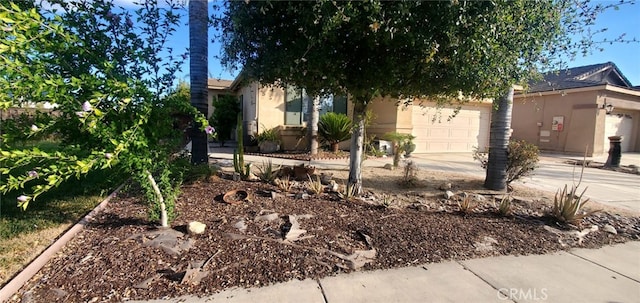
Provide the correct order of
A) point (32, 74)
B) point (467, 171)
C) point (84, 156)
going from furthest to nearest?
1. point (467, 171)
2. point (84, 156)
3. point (32, 74)

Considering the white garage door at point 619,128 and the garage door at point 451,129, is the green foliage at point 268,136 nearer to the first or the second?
the garage door at point 451,129

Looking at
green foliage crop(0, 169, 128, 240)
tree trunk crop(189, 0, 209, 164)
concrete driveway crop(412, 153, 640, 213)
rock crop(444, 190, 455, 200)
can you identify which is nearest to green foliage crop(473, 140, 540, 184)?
concrete driveway crop(412, 153, 640, 213)

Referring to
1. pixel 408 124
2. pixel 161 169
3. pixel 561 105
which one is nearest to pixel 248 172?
pixel 161 169

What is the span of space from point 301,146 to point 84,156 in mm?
9576

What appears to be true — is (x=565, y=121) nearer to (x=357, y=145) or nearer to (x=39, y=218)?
(x=357, y=145)

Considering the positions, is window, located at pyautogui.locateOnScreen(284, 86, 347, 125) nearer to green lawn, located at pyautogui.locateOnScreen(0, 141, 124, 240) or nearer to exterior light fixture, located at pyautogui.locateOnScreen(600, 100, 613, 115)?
green lawn, located at pyautogui.locateOnScreen(0, 141, 124, 240)

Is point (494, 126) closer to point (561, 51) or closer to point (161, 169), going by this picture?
point (561, 51)

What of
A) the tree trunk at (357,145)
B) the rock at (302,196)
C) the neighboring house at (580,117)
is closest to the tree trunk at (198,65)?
the rock at (302,196)

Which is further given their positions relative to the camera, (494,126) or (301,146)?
(301,146)

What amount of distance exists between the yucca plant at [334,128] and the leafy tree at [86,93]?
7.87 meters

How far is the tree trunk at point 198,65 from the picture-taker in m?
5.96

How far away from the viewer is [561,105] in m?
16.7

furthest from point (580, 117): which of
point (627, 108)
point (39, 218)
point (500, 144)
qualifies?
point (39, 218)

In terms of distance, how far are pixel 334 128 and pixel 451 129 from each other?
6.30 m
